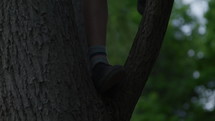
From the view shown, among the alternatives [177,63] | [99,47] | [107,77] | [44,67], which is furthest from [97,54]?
[177,63]

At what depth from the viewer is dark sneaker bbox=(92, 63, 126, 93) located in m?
2.81

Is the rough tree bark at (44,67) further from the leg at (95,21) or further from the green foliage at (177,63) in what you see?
the green foliage at (177,63)

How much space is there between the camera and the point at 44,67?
8.39 ft

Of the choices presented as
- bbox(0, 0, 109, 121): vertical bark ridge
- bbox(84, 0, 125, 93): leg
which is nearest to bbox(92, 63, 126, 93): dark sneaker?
bbox(84, 0, 125, 93): leg

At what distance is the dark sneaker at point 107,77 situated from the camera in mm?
2807

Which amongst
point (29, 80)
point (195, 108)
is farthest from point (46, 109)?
point (195, 108)

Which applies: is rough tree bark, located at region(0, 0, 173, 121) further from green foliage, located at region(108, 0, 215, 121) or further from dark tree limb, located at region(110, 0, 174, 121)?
green foliage, located at region(108, 0, 215, 121)

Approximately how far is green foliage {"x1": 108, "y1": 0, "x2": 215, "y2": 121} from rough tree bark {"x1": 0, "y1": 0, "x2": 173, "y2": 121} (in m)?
11.0

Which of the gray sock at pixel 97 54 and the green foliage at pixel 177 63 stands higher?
the green foliage at pixel 177 63

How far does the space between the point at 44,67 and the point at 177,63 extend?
18.1m

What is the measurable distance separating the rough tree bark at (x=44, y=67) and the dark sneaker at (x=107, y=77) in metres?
0.06

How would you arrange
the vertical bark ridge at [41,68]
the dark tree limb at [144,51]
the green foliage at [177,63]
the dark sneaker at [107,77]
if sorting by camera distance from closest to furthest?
the vertical bark ridge at [41,68]
the dark sneaker at [107,77]
the dark tree limb at [144,51]
the green foliage at [177,63]

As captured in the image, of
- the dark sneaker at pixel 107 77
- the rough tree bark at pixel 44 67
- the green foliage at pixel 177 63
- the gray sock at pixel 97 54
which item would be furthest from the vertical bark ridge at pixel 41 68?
the green foliage at pixel 177 63

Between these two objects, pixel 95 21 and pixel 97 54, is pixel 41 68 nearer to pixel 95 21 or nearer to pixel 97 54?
pixel 97 54
